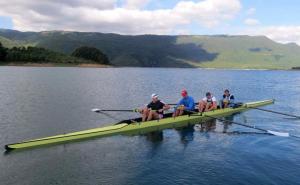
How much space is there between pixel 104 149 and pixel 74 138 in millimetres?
2578

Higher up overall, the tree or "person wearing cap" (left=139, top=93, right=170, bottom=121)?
the tree

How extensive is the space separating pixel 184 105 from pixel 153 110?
4079mm

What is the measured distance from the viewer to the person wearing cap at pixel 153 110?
28.2 meters

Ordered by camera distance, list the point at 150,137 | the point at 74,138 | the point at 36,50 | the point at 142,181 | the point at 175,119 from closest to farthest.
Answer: the point at 142,181 < the point at 74,138 < the point at 150,137 < the point at 175,119 < the point at 36,50

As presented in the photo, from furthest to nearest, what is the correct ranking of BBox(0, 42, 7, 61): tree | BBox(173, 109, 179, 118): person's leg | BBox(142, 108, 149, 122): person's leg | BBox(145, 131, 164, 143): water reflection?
BBox(0, 42, 7, 61): tree
BBox(173, 109, 179, 118): person's leg
BBox(142, 108, 149, 122): person's leg
BBox(145, 131, 164, 143): water reflection

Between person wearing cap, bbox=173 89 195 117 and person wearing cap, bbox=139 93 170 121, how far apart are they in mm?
1982

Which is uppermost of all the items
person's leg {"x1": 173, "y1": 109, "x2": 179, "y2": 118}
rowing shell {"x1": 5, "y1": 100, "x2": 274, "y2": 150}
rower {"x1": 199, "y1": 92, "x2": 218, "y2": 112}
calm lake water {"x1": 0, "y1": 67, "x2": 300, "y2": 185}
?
rower {"x1": 199, "y1": 92, "x2": 218, "y2": 112}

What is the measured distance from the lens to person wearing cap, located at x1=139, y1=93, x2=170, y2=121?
92.6ft

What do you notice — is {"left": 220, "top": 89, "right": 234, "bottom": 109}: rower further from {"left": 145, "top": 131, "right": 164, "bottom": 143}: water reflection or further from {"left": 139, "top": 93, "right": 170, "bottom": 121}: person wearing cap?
{"left": 145, "top": 131, "right": 164, "bottom": 143}: water reflection

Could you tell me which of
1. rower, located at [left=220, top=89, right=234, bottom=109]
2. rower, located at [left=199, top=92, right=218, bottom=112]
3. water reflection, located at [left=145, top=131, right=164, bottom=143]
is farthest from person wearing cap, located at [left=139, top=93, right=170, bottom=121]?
rower, located at [left=220, top=89, right=234, bottom=109]

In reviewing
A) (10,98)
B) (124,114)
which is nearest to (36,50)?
(10,98)

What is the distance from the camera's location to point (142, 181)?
1722cm

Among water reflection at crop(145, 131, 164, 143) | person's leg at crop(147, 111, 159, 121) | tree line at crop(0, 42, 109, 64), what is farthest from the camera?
tree line at crop(0, 42, 109, 64)

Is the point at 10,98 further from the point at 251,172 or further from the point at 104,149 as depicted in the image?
the point at 251,172
